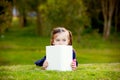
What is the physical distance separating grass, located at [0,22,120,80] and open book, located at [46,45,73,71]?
0.24 metres

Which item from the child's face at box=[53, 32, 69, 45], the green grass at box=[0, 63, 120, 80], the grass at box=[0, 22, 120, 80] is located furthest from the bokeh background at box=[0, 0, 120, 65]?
the green grass at box=[0, 63, 120, 80]

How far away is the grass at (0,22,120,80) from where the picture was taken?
9266 mm

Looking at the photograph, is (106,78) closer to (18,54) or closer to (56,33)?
(56,33)

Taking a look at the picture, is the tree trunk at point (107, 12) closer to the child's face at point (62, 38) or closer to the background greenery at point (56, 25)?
the background greenery at point (56, 25)

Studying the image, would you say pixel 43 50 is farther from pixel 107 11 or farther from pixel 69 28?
pixel 107 11

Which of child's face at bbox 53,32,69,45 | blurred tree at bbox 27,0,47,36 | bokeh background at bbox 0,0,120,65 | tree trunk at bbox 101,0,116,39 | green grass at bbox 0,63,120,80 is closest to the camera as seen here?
green grass at bbox 0,63,120,80

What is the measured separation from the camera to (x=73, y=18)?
4556 cm

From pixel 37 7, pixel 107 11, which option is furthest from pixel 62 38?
pixel 37 7

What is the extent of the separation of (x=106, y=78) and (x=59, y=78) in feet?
2.76

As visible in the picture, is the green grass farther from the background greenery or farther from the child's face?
the background greenery

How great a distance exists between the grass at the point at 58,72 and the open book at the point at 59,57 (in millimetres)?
242

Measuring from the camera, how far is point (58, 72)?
952 cm

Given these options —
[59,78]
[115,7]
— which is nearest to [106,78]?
[59,78]

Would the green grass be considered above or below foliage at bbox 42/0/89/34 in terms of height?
below
